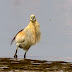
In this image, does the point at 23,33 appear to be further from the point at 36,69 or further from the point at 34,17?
the point at 36,69

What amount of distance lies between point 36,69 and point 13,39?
7.72m

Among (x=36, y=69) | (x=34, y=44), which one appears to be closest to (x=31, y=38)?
(x=34, y=44)

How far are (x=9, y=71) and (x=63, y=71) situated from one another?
2.35 meters

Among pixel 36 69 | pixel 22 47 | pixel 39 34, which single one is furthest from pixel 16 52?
pixel 36 69

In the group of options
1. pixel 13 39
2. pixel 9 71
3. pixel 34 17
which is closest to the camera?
pixel 9 71

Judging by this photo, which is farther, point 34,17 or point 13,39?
point 13,39

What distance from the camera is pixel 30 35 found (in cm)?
1969

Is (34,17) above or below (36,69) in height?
above

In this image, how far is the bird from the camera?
19.7 m

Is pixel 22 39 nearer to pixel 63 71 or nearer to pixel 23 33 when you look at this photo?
pixel 23 33

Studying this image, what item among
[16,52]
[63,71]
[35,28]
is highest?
[35,28]

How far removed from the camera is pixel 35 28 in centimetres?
1994

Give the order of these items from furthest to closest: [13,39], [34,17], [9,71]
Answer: [13,39] < [34,17] < [9,71]

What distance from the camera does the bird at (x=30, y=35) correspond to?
19.7 metres
